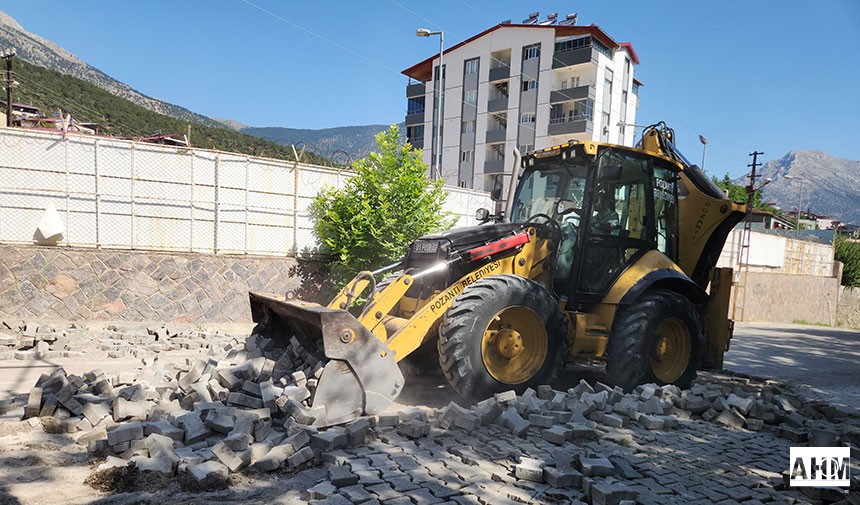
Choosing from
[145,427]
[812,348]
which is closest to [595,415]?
[145,427]

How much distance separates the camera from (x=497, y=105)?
4184cm

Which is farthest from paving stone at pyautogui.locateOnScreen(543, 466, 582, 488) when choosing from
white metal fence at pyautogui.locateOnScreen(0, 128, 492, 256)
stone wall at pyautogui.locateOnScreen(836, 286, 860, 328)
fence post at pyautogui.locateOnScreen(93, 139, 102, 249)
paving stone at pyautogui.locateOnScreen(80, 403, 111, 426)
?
stone wall at pyautogui.locateOnScreen(836, 286, 860, 328)

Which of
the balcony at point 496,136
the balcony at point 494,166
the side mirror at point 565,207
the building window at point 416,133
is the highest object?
the building window at point 416,133

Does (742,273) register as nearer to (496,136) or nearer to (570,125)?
(570,125)

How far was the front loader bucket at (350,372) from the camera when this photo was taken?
4.67 m

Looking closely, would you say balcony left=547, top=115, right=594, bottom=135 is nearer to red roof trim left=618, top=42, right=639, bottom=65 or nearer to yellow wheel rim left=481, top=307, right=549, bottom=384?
red roof trim left=618, top=42, right=639, bottom=65

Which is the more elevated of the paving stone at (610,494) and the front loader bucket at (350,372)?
the front loader bucket at (350,372)

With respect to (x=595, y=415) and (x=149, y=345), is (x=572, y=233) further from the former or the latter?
(x=149, y=345)

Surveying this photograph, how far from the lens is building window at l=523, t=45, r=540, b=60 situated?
130 ft

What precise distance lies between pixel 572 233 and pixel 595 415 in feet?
7.06

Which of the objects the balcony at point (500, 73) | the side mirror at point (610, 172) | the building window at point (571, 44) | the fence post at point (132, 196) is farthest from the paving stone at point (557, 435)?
the balcony at point (500, 73)

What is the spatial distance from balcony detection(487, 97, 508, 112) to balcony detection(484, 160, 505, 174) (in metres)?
4.02

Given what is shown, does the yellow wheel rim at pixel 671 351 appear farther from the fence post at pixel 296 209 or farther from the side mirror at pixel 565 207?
the fence post at pixel 296 209

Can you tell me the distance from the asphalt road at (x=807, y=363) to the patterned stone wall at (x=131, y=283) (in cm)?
957
